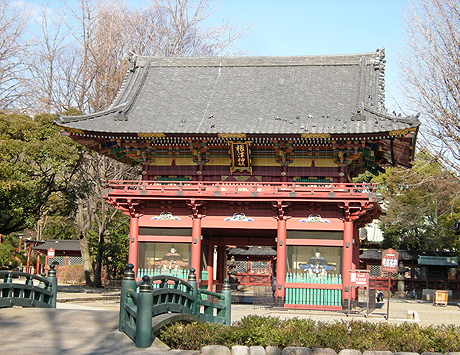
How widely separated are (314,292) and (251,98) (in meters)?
10.8

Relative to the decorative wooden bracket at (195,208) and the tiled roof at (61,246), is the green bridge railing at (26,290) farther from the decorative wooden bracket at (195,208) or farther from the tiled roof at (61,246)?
the tiled roof at (61,246)

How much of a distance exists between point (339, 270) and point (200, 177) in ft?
26.2

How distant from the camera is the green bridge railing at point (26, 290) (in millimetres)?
A: 16797

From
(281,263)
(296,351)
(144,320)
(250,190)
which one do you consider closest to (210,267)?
(281,263)

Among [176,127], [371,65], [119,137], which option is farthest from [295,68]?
[119,137]

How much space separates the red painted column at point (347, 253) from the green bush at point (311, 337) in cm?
1154

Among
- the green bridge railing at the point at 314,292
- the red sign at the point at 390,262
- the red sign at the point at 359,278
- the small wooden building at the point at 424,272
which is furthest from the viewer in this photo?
the small wooden building at the point at 424,272

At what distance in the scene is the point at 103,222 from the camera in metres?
39.2

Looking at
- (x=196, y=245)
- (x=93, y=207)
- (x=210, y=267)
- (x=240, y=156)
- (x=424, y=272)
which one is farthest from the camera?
(x=424, y=272)

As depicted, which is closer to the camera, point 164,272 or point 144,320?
point 144,320

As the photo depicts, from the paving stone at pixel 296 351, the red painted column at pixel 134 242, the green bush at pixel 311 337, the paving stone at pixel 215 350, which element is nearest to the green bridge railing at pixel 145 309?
the green bush at pixel 311 337

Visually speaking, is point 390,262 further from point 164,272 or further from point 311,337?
point 311,337

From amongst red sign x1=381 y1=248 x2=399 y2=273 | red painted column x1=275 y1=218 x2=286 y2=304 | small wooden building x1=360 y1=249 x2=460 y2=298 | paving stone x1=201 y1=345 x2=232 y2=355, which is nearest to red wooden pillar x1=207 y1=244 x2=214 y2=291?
red painted column x1=275 y1=218 x2=286 y2=304

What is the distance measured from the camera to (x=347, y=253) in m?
26.5
